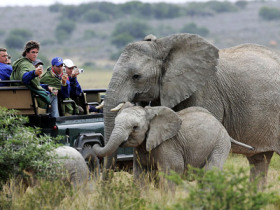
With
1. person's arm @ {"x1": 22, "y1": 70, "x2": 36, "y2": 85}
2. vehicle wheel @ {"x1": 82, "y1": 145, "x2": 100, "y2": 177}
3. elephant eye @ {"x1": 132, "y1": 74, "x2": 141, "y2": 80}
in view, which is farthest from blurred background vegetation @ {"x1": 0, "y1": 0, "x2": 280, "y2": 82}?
elephant eye @ {"x1": 132, "y1": 74, "x2": 141, "y2": 80}

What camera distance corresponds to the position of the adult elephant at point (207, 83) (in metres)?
7.96

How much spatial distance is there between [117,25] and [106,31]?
685cm

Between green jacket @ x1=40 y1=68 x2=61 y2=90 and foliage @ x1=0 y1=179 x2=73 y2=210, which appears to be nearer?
foliage @ x1=0 y1=179 x2=73 y2=210

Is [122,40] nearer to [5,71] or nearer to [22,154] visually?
[5,71]

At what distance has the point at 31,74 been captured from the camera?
30.7 ft

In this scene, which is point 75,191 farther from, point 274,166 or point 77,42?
point 77,42

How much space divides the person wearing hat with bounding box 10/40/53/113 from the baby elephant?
205 cm

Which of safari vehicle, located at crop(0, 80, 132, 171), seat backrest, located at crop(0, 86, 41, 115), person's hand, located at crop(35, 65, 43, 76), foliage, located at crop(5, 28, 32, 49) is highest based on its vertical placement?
person's hand, located at crop(35, 65, 43, 76)

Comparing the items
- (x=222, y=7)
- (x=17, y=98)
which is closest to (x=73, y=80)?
(x=17, y=98)

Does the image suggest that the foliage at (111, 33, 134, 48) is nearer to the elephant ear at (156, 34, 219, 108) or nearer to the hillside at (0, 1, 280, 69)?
the hillside at (0, 1, 280, 69)

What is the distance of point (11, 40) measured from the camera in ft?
278

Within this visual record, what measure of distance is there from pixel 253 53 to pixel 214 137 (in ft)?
5.89

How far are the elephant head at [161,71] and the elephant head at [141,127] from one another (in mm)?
376

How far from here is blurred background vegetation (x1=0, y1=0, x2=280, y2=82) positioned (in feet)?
291
